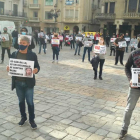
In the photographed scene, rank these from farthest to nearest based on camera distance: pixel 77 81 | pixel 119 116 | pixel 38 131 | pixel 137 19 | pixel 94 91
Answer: pixel 137 19, pixel 77 81, pixel 94 91, pixel 119 116, pixel 38 131

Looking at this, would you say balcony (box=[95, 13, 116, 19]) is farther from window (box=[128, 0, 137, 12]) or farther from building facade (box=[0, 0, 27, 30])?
building facade (box=[0, 0, 27, 30])

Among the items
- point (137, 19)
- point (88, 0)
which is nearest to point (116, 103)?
point (137, 19)

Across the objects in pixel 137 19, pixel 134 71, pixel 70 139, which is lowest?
pixel 70 139

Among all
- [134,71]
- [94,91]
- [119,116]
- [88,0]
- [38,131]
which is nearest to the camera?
[134,71]

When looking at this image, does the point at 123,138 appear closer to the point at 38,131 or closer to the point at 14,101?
the point at 38,131

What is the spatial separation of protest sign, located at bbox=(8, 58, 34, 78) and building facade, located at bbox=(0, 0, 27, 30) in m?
39.9

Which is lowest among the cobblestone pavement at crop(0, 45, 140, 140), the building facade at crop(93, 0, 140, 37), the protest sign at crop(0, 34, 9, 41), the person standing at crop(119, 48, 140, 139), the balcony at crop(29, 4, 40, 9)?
Answer: the cobblestone pavement at crop(0, 45, 140, 140)

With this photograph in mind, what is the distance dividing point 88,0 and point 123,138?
45.2m

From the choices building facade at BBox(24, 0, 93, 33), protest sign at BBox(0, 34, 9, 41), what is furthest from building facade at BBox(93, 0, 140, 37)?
protest sign at BBox(0, 34, 9, 41)

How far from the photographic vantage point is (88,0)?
4634cm

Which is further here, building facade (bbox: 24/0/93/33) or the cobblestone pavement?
building facade (bbox: 24/0/93/33)

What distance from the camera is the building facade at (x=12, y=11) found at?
4197 centimetres

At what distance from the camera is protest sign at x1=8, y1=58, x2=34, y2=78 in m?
4.11

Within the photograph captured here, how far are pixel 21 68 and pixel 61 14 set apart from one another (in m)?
44.9
